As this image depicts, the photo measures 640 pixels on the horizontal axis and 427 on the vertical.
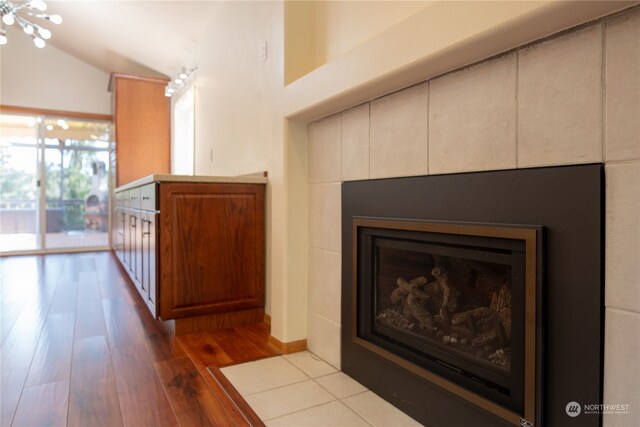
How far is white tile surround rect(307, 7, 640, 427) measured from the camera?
0.86 meters

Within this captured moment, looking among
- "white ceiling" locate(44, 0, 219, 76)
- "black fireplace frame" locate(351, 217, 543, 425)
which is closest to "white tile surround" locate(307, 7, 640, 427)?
"black fireplace frame" locate(351, 217, 543, 425)

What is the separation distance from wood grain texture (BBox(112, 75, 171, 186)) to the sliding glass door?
1178mm

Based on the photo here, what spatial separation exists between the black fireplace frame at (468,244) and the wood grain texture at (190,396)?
63cm

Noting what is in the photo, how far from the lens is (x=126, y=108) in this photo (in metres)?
5.48

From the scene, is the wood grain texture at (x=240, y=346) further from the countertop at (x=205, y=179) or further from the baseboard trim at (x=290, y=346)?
the countertop at (x=205, y=179)

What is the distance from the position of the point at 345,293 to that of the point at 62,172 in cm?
602

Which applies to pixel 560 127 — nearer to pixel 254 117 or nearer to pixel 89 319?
pixel 254 117

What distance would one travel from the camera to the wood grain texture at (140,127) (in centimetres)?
545

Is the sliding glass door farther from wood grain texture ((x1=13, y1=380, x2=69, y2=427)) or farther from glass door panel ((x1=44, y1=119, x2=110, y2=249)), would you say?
wood grain texture ((x1=13, y1=380, x2=69, y2=427))

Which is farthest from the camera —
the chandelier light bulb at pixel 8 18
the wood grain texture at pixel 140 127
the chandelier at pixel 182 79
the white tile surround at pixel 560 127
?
the wood grain texture at pixel 140 127

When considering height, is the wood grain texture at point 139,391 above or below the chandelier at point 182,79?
below

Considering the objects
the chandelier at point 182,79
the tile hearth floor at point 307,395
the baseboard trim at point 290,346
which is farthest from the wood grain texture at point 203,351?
→ the chandelier at point 182,79

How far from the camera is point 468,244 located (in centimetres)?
124

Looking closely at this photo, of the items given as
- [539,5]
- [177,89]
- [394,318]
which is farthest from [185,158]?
[539,5]
